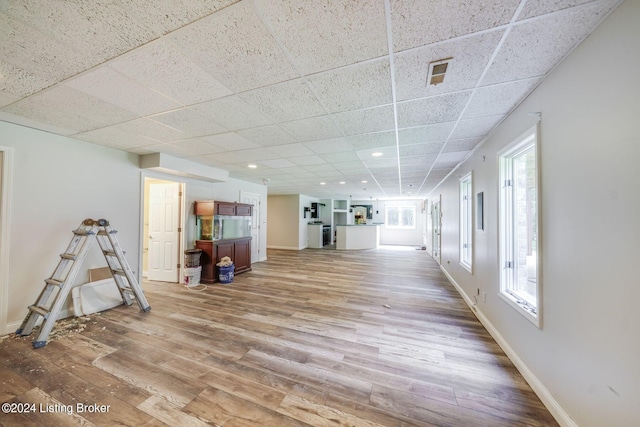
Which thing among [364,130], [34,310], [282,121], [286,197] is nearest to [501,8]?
[364,130]

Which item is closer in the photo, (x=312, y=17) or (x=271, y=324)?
(x=312, y=17)

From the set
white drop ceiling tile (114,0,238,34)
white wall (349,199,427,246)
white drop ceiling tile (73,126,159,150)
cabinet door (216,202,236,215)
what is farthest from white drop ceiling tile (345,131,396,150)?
white wall (349,199,427,246)

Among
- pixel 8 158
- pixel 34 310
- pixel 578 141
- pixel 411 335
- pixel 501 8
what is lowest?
pixel 411 335

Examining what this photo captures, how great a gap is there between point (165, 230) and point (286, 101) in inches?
170

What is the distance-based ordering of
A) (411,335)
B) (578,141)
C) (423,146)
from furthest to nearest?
(423,146)
(411,335)
(578,141)

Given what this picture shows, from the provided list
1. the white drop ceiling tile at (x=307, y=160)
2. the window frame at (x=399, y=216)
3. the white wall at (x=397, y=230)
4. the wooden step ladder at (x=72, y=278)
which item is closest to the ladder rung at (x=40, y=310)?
the wooden step ladder at (x=72, y=278)

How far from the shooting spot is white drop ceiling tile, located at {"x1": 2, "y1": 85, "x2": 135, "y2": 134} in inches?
79.1

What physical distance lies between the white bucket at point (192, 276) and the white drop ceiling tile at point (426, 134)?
15.0 feet

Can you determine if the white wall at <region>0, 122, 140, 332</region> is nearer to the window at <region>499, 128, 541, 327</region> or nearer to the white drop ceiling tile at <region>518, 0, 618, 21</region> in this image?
the white drop ceiling tile at <region>518, 0, 618, 21</region>

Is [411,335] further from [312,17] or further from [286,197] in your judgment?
[286,197]

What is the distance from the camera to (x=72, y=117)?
7.91 ft

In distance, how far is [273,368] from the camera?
202 centimetres

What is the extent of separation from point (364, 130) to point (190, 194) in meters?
4.08

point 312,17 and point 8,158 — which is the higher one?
point 312,17
